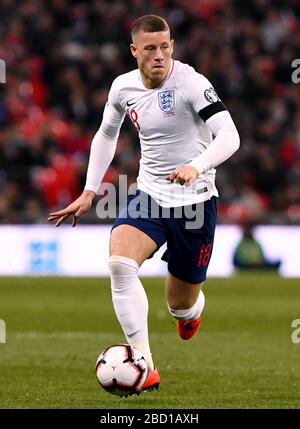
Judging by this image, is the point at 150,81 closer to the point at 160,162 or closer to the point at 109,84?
the point at 160,162

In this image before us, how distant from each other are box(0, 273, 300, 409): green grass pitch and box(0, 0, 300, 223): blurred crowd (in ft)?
5.79

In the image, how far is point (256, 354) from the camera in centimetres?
967

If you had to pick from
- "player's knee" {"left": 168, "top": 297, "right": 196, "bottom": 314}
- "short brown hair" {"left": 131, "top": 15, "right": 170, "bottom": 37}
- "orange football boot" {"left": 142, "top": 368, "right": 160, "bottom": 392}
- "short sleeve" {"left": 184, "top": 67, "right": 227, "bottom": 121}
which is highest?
"short brown hair" {"left": 131, "top": 15, "right": 170, "bottom": 37}

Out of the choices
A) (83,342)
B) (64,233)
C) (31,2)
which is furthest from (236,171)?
(83,342)

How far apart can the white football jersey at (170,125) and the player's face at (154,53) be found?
121mm

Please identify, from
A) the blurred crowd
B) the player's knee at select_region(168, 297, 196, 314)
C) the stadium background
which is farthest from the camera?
the blurred crowd

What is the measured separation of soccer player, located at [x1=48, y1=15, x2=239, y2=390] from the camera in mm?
7031

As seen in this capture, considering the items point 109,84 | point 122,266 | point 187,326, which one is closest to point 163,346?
point 187,326

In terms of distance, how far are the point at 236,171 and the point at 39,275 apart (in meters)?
3.94

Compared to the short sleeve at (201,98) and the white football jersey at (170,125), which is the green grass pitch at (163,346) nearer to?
the white football jersey at (170,125)

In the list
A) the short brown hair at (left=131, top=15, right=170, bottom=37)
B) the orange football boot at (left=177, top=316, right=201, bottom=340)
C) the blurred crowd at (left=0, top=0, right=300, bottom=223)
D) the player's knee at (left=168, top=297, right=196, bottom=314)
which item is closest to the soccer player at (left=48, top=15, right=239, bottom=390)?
the short brown hair at (left=131, top=15, right=170, bottom=37)

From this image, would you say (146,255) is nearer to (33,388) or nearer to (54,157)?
(33,388)

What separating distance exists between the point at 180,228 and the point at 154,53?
1.14 metres

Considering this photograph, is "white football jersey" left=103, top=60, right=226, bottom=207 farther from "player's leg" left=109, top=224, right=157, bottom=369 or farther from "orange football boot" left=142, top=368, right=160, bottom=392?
"orange football boot" left=142, top=368, right=160, bottom=392
